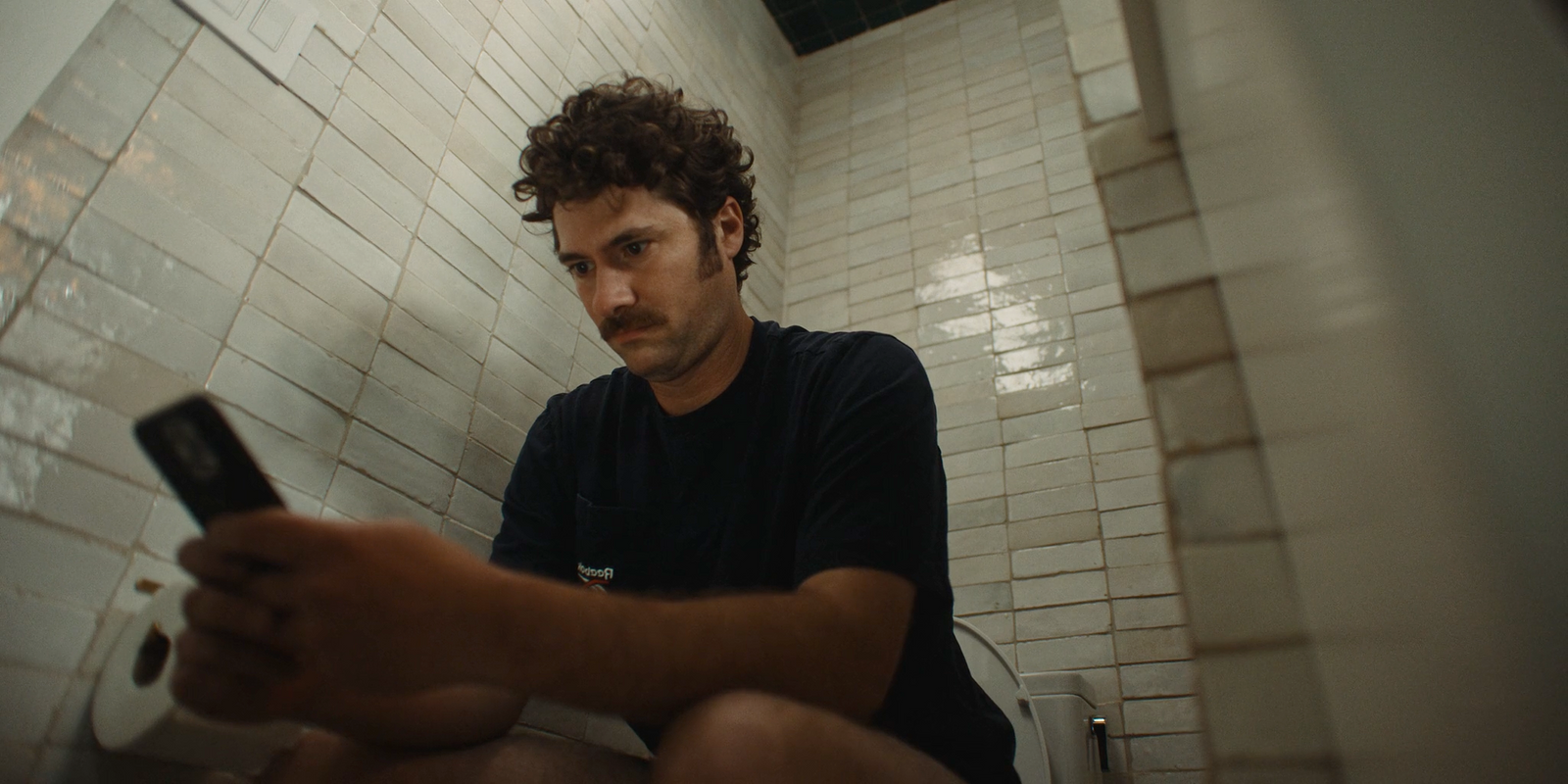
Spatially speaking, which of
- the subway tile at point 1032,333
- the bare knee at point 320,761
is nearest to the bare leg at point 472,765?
the bare knee at point 320,761

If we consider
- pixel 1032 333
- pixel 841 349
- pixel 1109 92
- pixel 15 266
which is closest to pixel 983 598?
pixel 1032 333

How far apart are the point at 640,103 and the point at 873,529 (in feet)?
2.72

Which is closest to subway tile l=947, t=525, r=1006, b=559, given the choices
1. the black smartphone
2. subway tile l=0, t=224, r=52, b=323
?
the black smartphone

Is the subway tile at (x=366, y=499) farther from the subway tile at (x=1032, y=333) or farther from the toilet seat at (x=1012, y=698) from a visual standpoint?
the subway tile at (x=1032, y=333)

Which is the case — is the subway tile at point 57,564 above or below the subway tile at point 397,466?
above

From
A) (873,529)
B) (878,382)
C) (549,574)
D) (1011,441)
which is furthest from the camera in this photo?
(1011,441)

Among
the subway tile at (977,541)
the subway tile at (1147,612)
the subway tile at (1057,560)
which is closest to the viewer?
the subway tile at (1147,612)

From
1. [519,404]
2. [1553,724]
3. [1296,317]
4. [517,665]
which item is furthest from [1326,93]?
[519,404]

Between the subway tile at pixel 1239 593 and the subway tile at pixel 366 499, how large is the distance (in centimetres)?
95

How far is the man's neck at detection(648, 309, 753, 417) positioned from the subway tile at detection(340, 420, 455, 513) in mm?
365

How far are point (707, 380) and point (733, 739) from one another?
60cm

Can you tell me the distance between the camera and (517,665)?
0.44 metres

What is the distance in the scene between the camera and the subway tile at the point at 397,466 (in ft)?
3.42

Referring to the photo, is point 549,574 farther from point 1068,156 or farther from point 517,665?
point 1068,156
